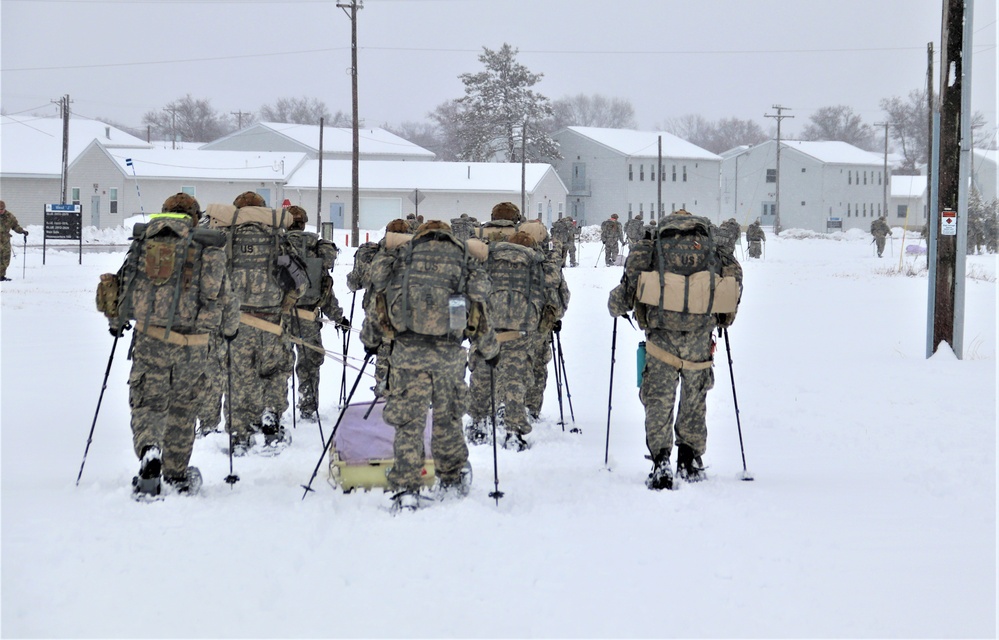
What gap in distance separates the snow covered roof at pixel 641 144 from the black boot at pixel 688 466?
61.9 meters

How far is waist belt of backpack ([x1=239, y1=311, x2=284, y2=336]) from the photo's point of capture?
25.8 ft

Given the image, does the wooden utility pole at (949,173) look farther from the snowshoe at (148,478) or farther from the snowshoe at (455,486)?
the snowshoe at (148,478)

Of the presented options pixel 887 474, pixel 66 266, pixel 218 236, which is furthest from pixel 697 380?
pixel 66 266

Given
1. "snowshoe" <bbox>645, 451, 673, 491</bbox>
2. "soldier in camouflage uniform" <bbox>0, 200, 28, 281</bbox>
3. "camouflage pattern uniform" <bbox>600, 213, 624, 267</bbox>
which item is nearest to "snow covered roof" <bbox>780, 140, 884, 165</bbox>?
"camouflage pattern uniform" <bbox>600, 213, 624, 267</bbox>

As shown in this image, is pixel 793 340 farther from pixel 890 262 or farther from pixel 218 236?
pixel 890 262

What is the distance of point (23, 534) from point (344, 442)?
207cm

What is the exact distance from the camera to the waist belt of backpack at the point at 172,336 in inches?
244

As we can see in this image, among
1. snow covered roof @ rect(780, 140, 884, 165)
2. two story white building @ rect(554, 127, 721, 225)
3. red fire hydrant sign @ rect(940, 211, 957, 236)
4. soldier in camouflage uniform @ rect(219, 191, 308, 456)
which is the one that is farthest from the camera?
snow covered roof @ rect(780, 140, 884, 165)

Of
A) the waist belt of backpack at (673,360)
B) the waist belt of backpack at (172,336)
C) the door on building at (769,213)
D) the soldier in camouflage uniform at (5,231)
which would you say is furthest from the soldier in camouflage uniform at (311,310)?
the door on building at (769,213)

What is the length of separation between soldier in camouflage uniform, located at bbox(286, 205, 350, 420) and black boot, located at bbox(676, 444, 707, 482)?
3.03m

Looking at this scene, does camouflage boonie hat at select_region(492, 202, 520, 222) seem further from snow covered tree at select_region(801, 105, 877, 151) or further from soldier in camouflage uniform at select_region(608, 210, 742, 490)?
snow covered tree at select_region(801, 105, 877, 151)

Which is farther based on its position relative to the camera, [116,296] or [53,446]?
[53,446]

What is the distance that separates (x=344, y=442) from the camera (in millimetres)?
6785

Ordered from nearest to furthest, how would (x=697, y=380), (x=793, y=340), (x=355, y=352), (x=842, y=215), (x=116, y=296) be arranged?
1. (x=116, y=296)
2. (x=697, y=380)
3. (x=355, y=352)
4. (x=793, y=340)
5. (x=842, y=215)
